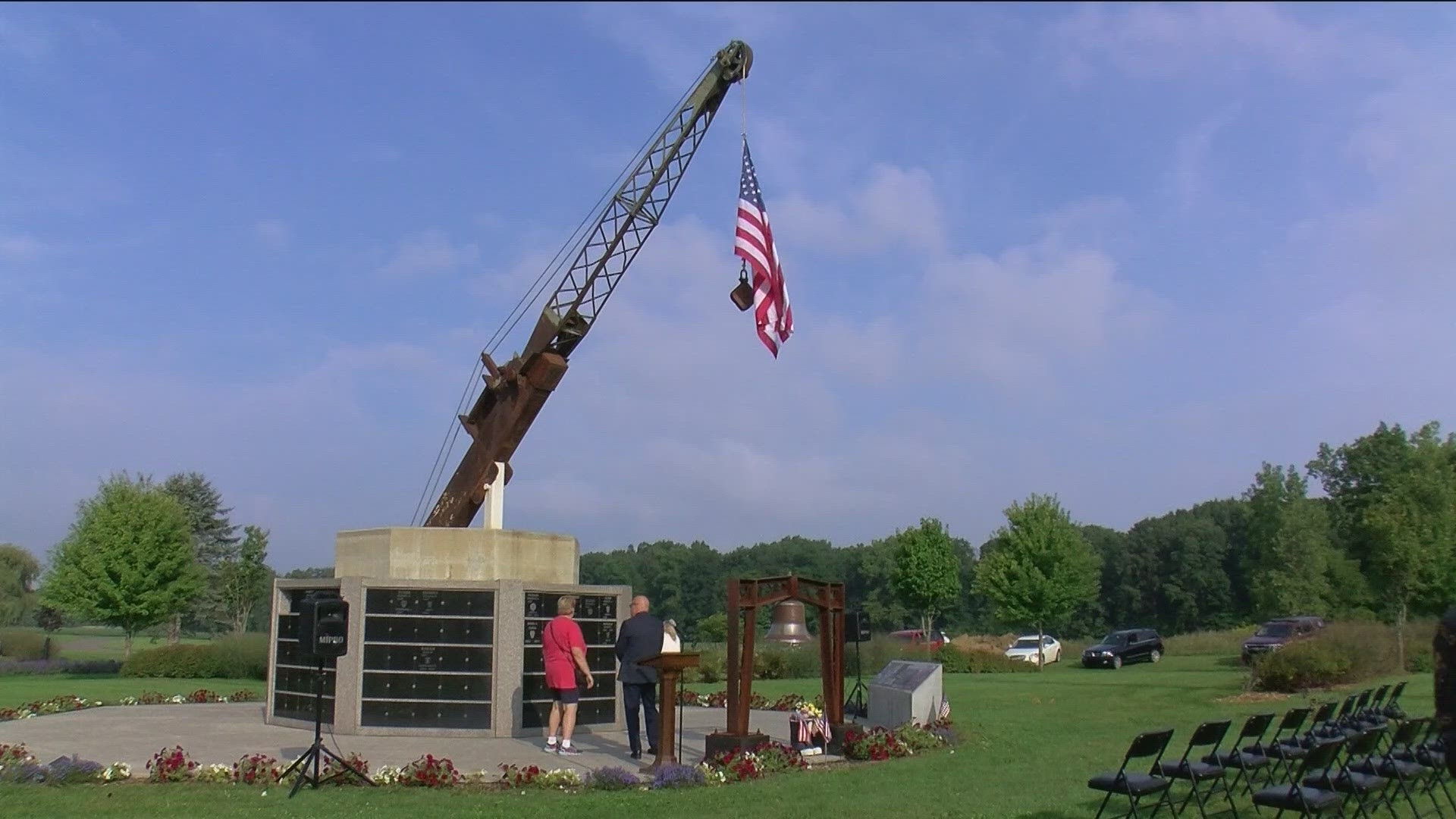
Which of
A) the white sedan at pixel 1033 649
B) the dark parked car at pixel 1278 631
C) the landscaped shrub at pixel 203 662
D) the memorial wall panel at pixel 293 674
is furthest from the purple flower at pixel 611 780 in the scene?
the white sedan at pixel 1033 649

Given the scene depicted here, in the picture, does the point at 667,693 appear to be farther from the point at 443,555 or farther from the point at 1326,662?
the point at 1326,662

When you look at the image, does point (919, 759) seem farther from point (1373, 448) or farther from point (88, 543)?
point (1373, 448)

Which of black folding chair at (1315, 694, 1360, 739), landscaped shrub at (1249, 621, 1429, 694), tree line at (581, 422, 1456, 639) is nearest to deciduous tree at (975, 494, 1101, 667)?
tree line at (581, 422, 1456, 639)

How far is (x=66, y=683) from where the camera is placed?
26750 millimetres

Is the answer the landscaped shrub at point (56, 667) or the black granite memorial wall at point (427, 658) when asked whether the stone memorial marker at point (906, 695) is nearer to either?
the black granite memorial wall at point (427, 658)

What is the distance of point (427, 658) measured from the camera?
14469 millimetres

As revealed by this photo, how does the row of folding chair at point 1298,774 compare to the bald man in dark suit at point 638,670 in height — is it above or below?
below

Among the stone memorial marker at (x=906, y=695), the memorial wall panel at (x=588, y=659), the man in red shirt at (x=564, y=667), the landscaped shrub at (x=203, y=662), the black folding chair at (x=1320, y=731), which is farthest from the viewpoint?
the landscaped shrub at (x=203, y=662)

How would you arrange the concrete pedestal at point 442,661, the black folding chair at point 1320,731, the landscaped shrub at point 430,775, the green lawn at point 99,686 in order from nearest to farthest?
1. the black folding chair at point 1320,731
2. the landscaped shrub at point 430,775
3. the concrete pedestal at point 442,661
4. the green lawn at point 99,686

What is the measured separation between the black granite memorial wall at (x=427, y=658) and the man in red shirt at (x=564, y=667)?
5.25 feet

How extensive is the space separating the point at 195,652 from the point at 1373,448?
6157 cm

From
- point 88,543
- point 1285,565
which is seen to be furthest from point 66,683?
point 1285,565

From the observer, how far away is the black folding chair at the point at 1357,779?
8.19 meters

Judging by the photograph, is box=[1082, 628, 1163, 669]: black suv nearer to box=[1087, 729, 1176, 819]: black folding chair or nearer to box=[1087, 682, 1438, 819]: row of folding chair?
box=[1087, 682, 1438, 819]: row of folding chair
